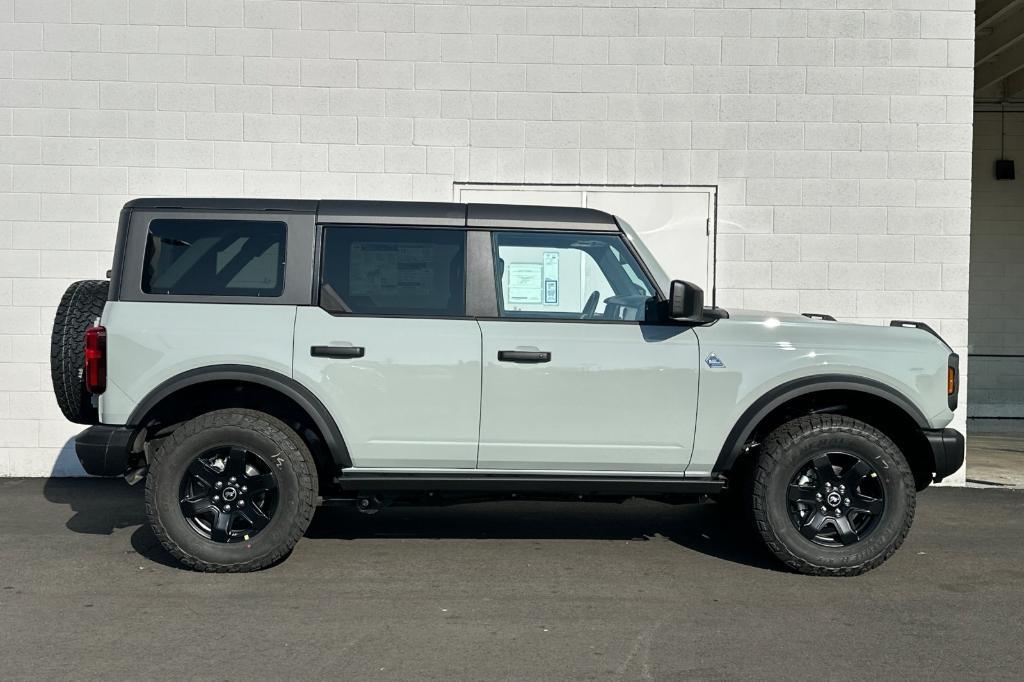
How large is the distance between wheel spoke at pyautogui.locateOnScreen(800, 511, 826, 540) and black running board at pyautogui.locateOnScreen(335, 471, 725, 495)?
2.98 feet

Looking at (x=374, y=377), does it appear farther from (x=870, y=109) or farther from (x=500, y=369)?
(x=870, y=109)

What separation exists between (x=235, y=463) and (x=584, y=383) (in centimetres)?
195

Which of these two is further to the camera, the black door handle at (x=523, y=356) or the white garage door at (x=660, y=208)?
the white garage door at (x=660, y=208)

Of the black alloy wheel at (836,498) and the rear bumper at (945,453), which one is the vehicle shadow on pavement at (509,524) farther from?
the rear bumper at (945,453)

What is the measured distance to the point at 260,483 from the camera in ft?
17.4

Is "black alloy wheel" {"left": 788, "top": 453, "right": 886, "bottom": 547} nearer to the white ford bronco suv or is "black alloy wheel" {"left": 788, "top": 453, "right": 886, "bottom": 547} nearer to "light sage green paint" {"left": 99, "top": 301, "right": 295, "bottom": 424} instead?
the white ford bronco suv

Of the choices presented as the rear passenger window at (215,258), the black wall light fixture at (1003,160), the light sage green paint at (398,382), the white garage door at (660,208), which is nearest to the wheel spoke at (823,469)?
the light sage green paint at (398,382)

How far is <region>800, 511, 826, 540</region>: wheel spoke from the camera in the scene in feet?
17.8

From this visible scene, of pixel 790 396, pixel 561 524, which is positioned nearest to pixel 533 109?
pixel 561 524

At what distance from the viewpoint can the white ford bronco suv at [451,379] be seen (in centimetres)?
530

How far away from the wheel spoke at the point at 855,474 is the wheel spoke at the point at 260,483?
316 cm

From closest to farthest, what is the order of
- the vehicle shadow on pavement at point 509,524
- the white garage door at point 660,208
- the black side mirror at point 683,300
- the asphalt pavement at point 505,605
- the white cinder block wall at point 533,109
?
the asphalt pavement at point 505,605, the black side mirror at point 683,300, the vehicle shadow on pavement at point 509,524, the white cinder block wall at point 533,109, the white garage door at point 660,208

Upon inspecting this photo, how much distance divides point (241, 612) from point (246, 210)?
2.20 meters

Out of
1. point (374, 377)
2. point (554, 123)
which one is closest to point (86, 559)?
point (374, 377)
